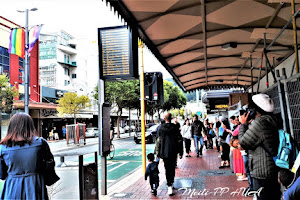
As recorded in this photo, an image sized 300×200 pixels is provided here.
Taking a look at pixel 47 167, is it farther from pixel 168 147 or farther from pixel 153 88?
pixel 153 88

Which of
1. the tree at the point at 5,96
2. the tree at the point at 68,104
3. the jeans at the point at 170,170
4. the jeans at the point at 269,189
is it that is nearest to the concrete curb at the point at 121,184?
the jeans at the point at 170,170

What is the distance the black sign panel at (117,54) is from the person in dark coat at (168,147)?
4.75ft

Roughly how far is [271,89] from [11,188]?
406 centimetres

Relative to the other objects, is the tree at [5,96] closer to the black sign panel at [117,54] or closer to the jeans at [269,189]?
the black sign panel at [117,54]

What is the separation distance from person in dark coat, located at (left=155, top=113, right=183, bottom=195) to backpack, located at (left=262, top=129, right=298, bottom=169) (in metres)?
3.66

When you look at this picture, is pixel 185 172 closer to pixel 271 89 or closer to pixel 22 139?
pixel 271 89

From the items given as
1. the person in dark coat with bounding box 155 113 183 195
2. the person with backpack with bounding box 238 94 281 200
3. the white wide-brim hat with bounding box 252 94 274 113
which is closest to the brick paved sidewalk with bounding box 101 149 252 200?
the person in dark coat with bounding box 155 113 183 195

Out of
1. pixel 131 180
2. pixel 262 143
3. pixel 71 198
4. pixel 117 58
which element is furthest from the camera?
pixel 131 180

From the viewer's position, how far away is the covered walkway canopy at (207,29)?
5121mm

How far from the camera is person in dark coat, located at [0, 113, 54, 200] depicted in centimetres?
294

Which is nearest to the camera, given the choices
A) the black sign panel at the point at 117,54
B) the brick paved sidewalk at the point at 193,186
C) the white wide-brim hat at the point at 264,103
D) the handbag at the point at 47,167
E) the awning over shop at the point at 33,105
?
the handbag at the point at 47,167

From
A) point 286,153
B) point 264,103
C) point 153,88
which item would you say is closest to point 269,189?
point 286,153

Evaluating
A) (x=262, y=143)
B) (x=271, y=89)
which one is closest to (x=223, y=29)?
Answer: (x=271, y=89)

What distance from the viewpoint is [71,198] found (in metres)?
4.16
